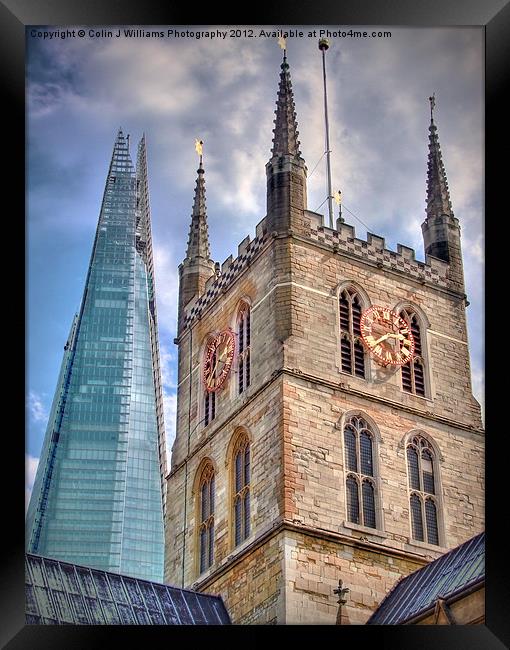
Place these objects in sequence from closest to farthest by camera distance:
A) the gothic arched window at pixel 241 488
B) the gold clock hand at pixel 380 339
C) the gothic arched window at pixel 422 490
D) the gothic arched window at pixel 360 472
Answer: the gothic arched window at pixel 360 472 → the gothic arched window at pixel 241 488 → the gothic arched window at pixel 422 490 → the gold clock hand at pixel 380 339

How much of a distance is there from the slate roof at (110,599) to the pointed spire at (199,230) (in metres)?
13.9

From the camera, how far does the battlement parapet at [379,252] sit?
165 feet

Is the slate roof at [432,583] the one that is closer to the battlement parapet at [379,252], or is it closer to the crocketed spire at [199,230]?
the battlement parapet at [379,252]

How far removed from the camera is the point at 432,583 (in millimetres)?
42719

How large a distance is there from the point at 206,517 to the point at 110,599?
5195 mm

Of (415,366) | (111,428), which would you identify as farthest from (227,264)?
(111,428)

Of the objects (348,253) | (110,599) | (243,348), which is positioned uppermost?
(348,253)

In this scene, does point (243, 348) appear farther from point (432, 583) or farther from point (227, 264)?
point (432, 583)

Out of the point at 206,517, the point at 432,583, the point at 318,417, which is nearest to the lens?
the point at 432,583

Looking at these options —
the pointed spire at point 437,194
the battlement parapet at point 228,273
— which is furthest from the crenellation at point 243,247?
the pointed spire at point 437,194

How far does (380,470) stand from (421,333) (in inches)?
233
